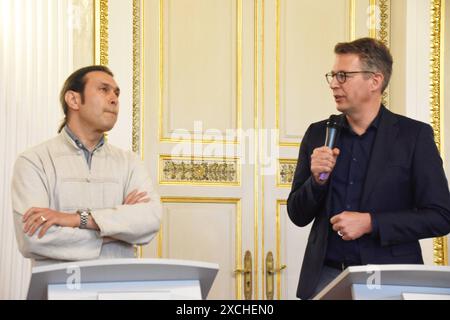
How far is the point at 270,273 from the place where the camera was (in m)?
4.93

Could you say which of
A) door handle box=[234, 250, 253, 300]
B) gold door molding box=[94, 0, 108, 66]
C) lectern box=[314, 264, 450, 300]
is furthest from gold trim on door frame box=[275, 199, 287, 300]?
lectern box=[314, 264, 450, 300]

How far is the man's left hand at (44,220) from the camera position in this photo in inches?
119

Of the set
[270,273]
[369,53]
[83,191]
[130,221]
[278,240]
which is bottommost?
[270,273]

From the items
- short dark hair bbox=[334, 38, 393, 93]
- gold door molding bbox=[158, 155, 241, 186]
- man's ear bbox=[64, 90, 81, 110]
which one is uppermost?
short dark hair bbox=[334, 38, 393, 93]

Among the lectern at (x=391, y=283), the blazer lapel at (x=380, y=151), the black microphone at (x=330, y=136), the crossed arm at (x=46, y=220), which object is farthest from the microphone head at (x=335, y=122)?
the crossed arm at (x=46, y=220)

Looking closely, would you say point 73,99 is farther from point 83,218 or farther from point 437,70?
point 437,70

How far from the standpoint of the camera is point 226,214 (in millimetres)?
4945

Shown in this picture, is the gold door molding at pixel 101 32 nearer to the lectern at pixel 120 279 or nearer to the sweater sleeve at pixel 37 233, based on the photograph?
the sweater sleeve at pixel 37 233

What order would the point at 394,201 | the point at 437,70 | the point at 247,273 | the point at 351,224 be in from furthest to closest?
1. the point at 437,70
2. the point at 247,273
3. the point at 394,201
4. the point at 351,224

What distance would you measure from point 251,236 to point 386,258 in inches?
73.6

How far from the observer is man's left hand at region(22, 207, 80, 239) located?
302 cm

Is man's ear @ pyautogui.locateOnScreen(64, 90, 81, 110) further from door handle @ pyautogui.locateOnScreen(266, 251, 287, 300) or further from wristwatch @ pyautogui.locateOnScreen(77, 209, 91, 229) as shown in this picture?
door handle @ pyautogui.locateOnScreen(266, 251, 287, 300)

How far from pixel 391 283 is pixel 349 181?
836 mm

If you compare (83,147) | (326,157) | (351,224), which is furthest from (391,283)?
(83,147)
